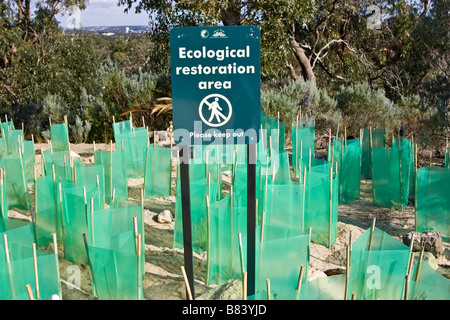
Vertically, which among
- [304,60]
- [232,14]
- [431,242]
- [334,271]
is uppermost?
[232,14]

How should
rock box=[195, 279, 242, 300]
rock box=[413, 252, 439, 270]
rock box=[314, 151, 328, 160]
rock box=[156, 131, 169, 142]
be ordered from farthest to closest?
rock box=[156, 131, 169, 142], rock box=[314, 151, 328, 160], rock box=[413, 252, 439, 270], rock box=[195, 279, 242, 300]

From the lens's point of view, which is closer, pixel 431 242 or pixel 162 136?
pixel 431 242

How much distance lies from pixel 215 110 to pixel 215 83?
0.16 m

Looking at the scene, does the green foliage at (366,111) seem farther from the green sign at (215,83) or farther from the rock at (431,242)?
the green sign at (215,83)

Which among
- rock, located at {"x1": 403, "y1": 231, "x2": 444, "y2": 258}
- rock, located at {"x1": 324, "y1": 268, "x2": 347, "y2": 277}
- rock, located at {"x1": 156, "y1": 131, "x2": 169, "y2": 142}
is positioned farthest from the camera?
rock, located at {"x1": 156, "y1": 131, "x2": 169, "y2": 142}

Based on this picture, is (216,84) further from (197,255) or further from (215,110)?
(197,255)

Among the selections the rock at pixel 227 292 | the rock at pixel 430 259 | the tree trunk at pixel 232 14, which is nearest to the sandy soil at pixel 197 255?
the rock at pixel 227 292

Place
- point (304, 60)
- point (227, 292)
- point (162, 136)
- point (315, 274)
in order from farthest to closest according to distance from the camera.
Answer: point (304, 60) < point (162, 136) < point (315, 274) < point (227, 292)

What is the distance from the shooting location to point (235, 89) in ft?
10.3

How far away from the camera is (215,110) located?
124 inches

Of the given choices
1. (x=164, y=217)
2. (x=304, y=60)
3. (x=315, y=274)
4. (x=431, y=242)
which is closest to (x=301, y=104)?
(x=304, y=60)

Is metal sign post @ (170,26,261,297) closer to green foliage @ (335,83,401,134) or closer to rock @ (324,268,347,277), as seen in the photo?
rock @ (324,268,347,277)

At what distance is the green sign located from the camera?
310 centimetres

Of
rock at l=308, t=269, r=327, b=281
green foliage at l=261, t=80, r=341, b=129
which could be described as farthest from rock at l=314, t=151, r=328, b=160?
rock at l=308, t=269, r=327, b=281
